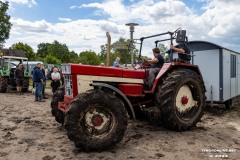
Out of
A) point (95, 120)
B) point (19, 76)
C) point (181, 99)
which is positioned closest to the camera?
point (95, 120)

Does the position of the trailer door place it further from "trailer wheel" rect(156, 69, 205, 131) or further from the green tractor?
the green tractor

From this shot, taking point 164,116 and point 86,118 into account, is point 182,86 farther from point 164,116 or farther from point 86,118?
point 86,118

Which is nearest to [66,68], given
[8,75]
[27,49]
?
[8,75]

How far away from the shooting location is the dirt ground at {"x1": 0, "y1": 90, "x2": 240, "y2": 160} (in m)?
4.81

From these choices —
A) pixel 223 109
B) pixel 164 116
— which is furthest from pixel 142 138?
pixel 223 109

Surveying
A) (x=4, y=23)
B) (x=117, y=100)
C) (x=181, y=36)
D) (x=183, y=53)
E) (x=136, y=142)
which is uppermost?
(x=4, y=23)

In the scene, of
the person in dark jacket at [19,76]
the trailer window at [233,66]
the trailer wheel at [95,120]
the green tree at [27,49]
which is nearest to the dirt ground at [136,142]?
the trailer wheel at [95,120]

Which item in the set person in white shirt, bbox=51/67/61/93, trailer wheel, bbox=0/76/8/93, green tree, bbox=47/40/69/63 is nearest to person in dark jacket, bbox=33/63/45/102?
person in white shirt, bbox=51/67/61/93

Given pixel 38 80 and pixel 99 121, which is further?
pixel 38 80

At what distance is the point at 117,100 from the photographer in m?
5.16

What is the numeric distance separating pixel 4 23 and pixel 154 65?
35.7 meters

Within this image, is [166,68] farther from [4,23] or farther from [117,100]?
[4,23]

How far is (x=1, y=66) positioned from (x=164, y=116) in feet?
43.8

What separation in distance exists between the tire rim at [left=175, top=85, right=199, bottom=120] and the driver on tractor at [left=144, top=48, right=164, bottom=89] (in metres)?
0.65
